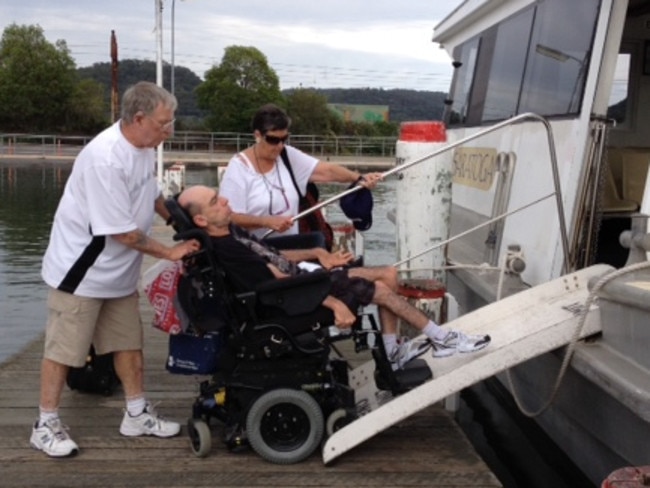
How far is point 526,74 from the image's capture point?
6.76m

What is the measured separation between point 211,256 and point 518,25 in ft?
12.7

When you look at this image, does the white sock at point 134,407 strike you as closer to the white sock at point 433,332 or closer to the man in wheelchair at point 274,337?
the man in wheelchair at point 274,337

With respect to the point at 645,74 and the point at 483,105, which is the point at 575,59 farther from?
the point at 645,74

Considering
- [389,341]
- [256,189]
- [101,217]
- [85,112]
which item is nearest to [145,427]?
[101,217]

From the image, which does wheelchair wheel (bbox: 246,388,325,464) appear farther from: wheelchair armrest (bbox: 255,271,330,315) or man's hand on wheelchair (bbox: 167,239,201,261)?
man's hand on wheelchair (bbox: 167,239,201,261)

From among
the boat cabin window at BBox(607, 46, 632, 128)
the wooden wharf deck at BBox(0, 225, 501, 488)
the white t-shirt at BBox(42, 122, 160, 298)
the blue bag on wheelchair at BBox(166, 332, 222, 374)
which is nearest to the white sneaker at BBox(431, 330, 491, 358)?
the wooden wharf deck at BBox(0, 225, 501, 488)

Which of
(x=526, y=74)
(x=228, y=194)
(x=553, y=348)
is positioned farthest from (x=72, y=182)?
(x=526, y=74)

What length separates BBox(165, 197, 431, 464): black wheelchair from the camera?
4.27 metres

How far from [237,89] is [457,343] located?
51035mm

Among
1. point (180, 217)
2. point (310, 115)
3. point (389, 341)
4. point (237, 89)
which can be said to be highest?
point (180, 217)

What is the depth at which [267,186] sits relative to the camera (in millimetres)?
5242

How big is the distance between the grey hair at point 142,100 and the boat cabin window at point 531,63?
2408 mm

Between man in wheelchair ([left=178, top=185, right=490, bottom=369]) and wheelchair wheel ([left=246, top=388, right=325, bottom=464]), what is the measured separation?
42 cm

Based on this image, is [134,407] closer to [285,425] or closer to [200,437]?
[200,437]
